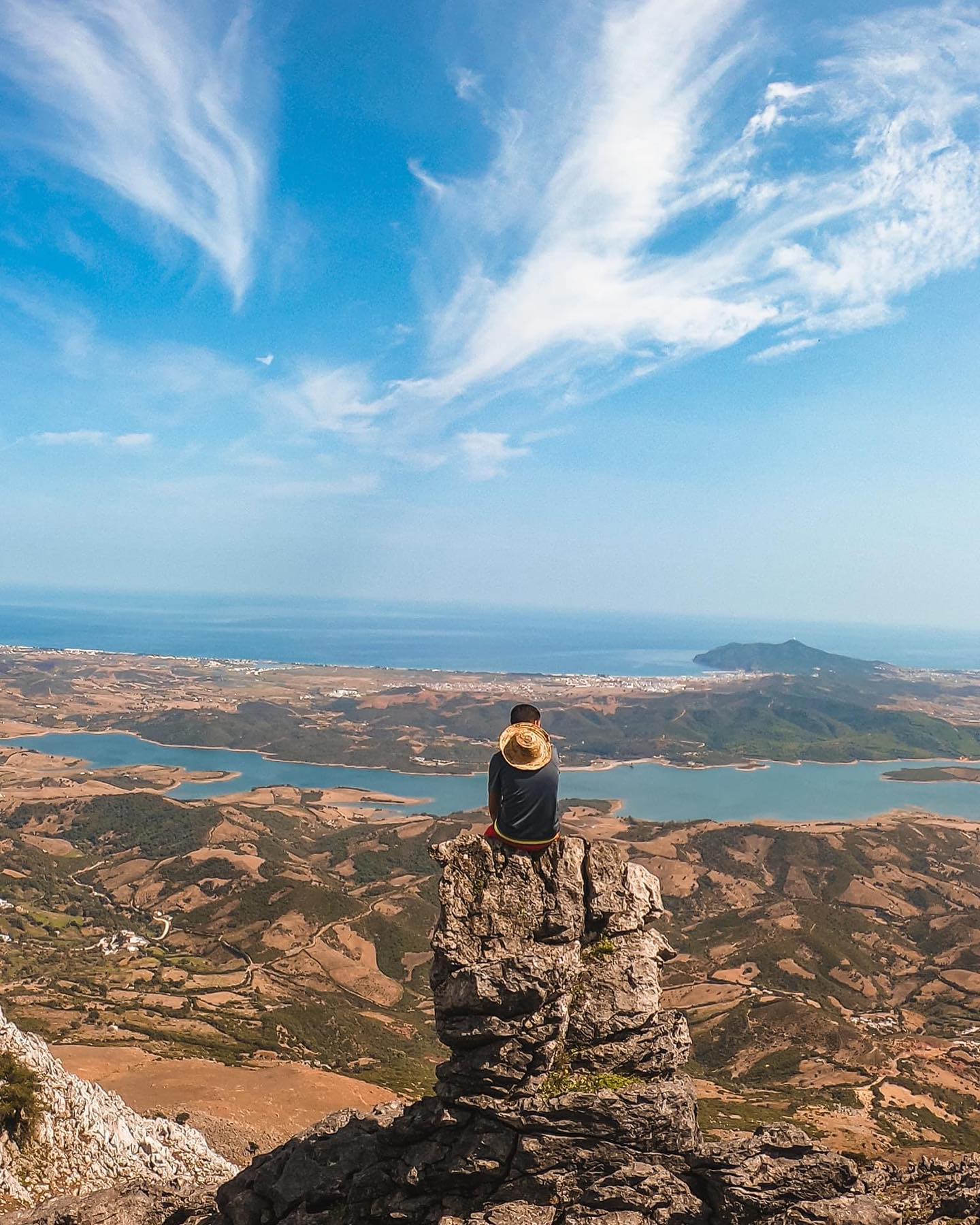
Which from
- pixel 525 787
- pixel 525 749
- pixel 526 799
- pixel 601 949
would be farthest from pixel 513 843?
pixel 601 949

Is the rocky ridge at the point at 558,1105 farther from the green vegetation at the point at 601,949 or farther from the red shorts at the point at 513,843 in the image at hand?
the red shorts at the point at 513,843

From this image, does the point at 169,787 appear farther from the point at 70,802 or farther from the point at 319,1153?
the point at 319,1153

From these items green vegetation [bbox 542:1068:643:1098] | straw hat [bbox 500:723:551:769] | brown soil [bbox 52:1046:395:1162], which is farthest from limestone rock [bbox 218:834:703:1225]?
brown soil [bbox 52:1046:395:1162]

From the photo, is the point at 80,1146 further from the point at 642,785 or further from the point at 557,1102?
the point at 642,785

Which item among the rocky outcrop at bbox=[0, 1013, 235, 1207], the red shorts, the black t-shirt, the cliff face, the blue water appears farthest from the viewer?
the blue water

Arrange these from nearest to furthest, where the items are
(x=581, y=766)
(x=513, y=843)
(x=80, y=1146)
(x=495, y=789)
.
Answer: (x=495, y=789), (x=513, y=843), (x=80, y=1146), (x=581, y=766)

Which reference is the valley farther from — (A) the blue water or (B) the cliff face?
(B) the cliff face
